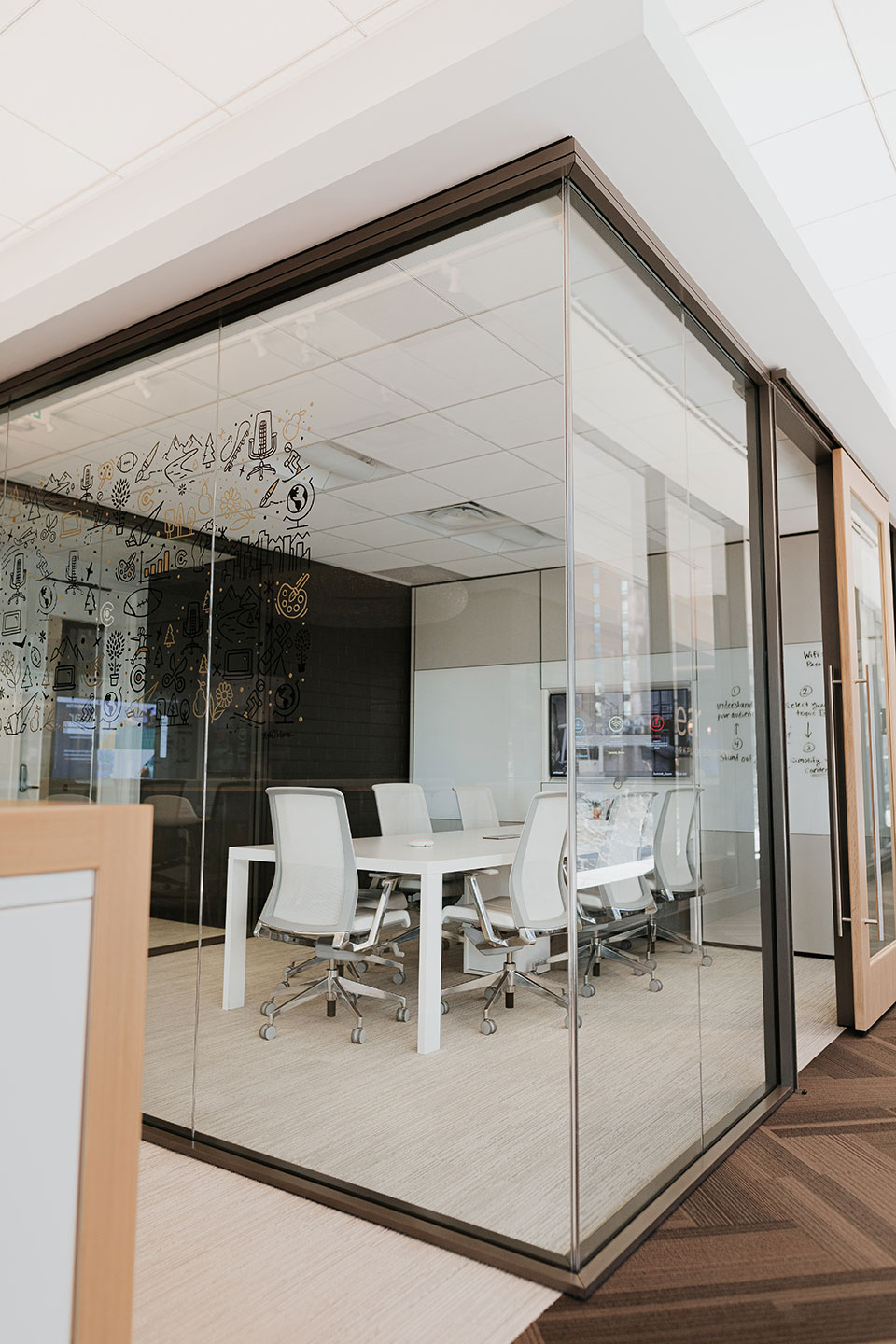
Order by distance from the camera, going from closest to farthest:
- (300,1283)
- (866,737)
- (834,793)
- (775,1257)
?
(300,1283) < (775,1257) < (834,793) < (866,737)

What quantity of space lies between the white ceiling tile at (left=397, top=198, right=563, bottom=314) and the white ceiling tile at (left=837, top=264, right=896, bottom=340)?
183 cm

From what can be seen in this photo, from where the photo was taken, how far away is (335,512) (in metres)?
2.84

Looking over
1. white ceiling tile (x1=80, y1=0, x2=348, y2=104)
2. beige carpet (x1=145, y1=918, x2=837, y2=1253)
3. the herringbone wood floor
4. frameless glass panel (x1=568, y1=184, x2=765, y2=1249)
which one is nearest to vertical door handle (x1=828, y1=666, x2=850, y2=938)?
frameless glass panel (x1=568, y1=184, x2=765, y2=1249)

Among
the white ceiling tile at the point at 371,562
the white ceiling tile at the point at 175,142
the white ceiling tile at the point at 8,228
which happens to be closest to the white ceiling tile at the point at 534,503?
the white ceiling tile at the point at 371,562

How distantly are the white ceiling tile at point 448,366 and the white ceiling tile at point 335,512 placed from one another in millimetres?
357

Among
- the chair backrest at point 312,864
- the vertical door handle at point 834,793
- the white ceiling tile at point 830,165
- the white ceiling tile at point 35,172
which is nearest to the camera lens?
the chair backrest at point 312,864

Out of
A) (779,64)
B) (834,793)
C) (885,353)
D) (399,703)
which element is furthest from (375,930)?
(885,353)

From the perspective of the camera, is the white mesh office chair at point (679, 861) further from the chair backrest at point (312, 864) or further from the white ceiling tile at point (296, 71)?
the white ceiling tile at point (296, 71)

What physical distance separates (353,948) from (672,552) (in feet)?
5.05

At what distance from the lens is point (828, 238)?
3439 millimetres

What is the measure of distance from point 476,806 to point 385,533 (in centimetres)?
83

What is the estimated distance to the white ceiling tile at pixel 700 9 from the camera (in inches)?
92.7

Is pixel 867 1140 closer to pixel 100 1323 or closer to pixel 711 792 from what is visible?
pixel 711 792

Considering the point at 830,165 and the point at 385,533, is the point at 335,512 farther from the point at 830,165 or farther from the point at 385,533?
the point at 830,165
